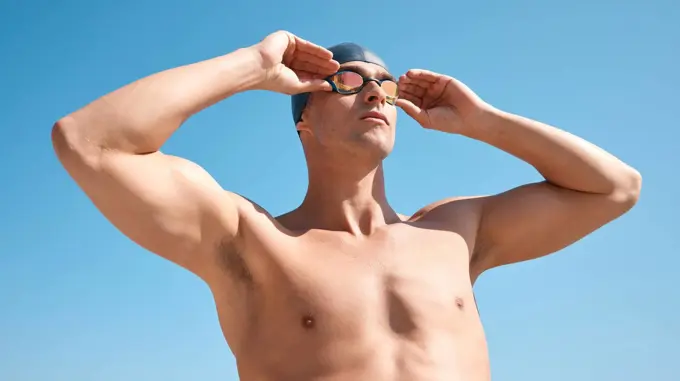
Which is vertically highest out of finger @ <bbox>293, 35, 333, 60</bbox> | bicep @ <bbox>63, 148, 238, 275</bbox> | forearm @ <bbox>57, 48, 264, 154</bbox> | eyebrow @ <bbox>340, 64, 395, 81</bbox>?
finger @ <bbox>293, 35, 333, 60</bbox>

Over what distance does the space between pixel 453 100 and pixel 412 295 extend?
164cm

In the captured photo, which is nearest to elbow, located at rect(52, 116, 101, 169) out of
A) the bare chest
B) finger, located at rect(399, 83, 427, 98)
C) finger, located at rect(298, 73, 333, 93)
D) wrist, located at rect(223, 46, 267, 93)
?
wrist, located at rect(223, 46, 267, 93)

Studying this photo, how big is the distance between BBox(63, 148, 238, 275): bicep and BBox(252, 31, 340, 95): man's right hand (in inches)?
31.6

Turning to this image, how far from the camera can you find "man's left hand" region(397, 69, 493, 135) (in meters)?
5.10

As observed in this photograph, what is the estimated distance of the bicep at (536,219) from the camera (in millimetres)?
4953

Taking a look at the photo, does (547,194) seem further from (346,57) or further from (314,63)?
(314,63)

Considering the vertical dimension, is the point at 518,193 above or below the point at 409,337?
above

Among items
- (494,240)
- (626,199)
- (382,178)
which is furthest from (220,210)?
(626,199)

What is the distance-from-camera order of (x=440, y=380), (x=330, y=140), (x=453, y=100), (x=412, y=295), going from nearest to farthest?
1. (x=440, y=380)
2. (x=412, y=295)
3. (x=330, y=140)
4. (x=453, y=100)

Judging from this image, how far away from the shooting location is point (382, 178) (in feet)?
17.1

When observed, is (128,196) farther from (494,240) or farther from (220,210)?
(494,240)

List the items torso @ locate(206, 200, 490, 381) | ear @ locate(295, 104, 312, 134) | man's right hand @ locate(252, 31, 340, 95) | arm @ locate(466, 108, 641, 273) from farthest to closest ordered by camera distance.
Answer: ear @ locate(295, 104, 312, 134) → arm @ locate(466, 108, 641, 273) → man's right hand @ locate(252, 31, 340, 95) → torso @ locate(206, 200, 490, 381)

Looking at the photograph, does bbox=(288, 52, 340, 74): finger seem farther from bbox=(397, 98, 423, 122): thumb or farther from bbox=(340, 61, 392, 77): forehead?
bbox=(397, 98, 423, 122): thumb

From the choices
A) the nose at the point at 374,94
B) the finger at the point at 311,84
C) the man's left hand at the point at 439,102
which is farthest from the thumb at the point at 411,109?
the finger at the point at 311,84
